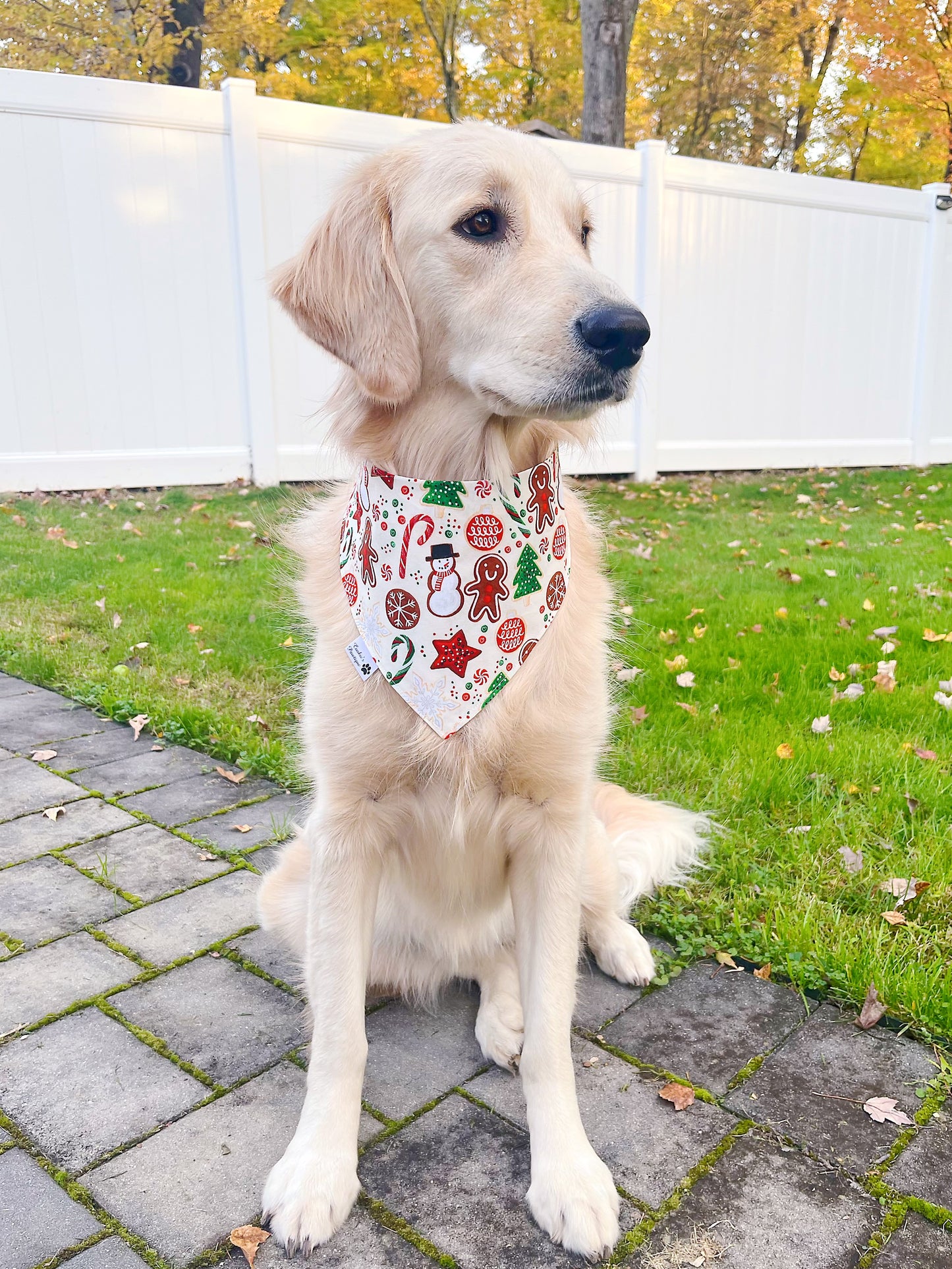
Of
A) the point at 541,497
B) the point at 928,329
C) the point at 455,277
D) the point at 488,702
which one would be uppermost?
the point at 928,329

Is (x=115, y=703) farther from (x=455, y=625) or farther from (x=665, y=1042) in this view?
(x=665, y=1042)

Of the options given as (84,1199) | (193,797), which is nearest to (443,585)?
(84,1199)

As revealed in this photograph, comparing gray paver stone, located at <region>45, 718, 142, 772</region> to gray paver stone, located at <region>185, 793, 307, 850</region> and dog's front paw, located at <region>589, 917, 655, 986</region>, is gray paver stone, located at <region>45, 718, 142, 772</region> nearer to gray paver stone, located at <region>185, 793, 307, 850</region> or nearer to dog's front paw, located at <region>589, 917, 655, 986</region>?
gray paver stone, located at <region>185, 793, 307, 850</region>

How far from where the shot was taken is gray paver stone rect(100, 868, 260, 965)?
88.0 inches

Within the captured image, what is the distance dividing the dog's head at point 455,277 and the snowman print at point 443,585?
11.8 inches

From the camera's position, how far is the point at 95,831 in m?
2.75

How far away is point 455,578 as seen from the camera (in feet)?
6.04

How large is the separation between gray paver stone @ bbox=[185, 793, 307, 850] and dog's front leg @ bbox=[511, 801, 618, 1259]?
45.4 inches

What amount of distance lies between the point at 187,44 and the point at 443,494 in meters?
14.4

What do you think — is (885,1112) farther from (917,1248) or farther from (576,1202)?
(576,1202)

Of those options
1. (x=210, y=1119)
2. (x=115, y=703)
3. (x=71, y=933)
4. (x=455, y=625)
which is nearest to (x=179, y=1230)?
(x=210, y=1119)

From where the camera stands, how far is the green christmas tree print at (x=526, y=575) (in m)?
1.84

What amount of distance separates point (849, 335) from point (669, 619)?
708cm

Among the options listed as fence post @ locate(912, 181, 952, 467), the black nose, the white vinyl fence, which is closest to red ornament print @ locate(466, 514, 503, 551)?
the black nose
